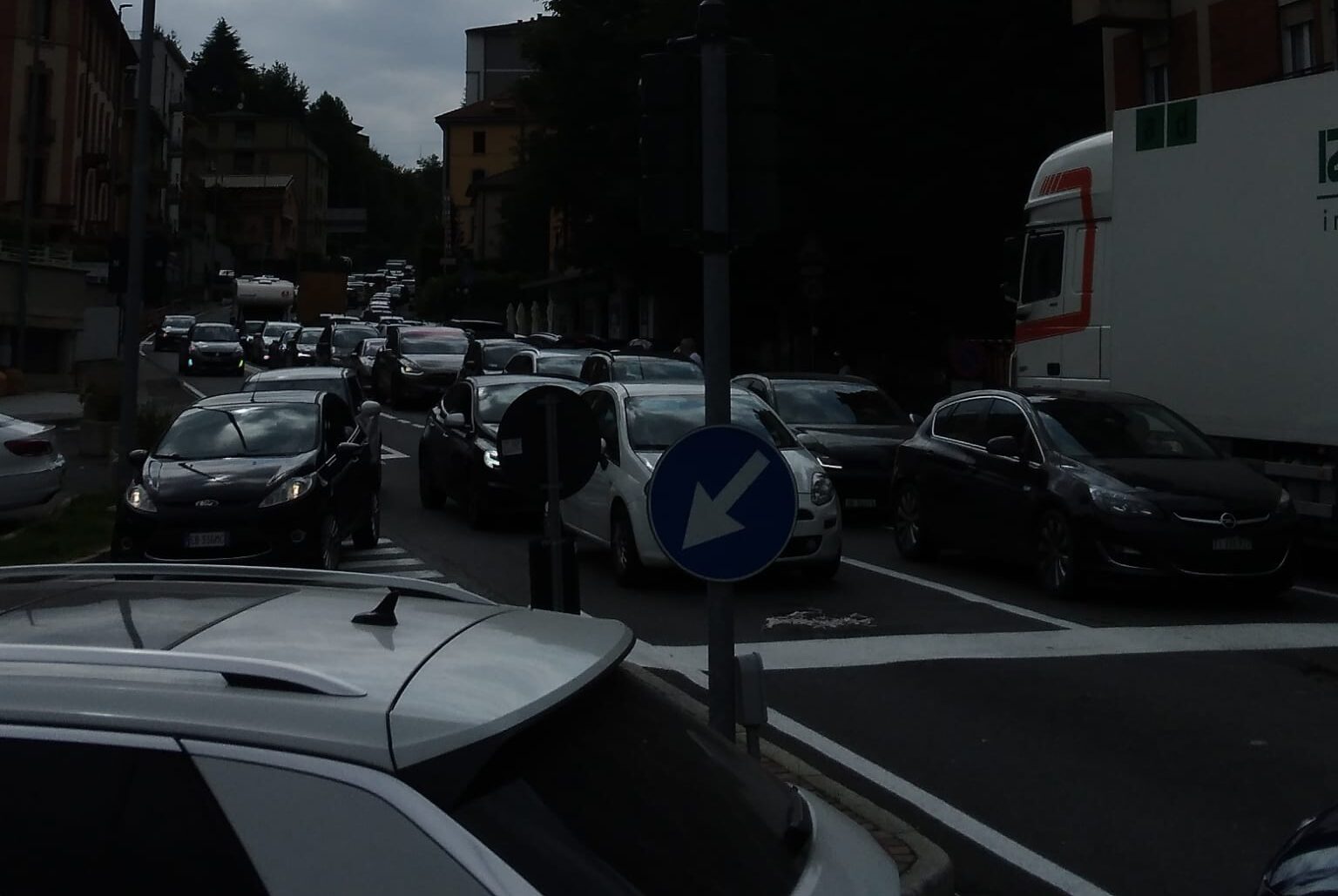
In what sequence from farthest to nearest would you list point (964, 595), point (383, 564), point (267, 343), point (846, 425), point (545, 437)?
point (267, 343)
point (846, 425)
point (383, 564)
point (964, 595)
point (545, 437)

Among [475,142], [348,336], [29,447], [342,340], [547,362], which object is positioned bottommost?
[29,447]

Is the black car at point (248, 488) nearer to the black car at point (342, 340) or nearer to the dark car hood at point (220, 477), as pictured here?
the dark car hood at point (220, 477)

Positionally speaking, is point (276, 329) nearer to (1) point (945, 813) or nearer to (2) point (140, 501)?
(2) point (140, 501)

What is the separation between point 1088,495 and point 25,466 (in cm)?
1178

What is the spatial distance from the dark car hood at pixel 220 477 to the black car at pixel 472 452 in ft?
9.65

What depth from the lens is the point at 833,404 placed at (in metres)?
20.3

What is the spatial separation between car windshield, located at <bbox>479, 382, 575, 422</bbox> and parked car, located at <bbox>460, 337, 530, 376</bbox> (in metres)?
15.2

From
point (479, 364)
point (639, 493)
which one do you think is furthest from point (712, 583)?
point (479, 364)

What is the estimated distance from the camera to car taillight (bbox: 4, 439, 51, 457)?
18.6 m

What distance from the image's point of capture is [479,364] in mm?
36062

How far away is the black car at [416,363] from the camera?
130 ft

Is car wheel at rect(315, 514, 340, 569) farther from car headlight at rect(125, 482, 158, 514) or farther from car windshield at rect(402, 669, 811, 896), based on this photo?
car windshield at rect(402, 669, 811, 896)

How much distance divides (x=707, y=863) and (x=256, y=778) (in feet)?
2.45

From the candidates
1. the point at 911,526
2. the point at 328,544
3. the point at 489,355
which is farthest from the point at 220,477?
the point at 489,355
